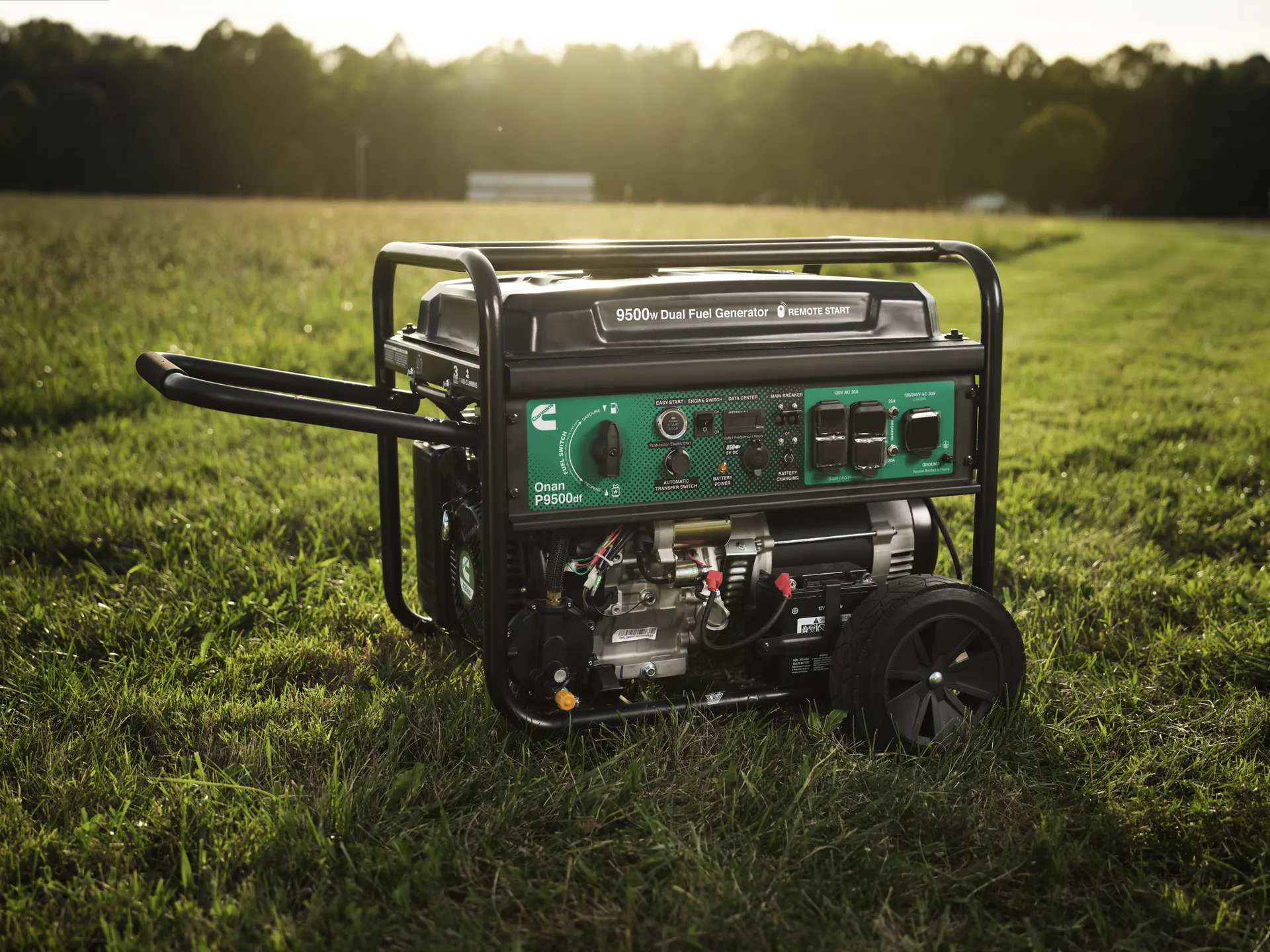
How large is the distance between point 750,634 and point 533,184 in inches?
1587

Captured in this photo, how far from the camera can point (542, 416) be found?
2703mm

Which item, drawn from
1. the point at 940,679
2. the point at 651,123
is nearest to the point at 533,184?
the point at 651,123

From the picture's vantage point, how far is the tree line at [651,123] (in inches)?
1298

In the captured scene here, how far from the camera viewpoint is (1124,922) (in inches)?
95.8

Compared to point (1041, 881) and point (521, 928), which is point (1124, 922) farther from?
point (521, 928)

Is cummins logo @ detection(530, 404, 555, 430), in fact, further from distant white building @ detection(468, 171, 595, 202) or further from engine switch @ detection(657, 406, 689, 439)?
distant white building @ detection(468, 171, 595, 202)

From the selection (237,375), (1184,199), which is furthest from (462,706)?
(1184,199)

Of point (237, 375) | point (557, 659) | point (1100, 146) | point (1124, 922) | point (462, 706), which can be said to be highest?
point (1100, 146)

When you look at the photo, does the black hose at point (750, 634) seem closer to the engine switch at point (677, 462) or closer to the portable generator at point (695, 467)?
the portable generator at point (695, 467)

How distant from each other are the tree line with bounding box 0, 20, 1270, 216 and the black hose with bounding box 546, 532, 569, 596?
2852 cm

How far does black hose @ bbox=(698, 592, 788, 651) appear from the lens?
121 inches

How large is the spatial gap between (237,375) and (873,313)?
1.77m

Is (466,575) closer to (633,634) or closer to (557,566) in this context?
(557,566)

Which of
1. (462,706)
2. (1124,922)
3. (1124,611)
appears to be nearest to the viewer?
(1124,922)
